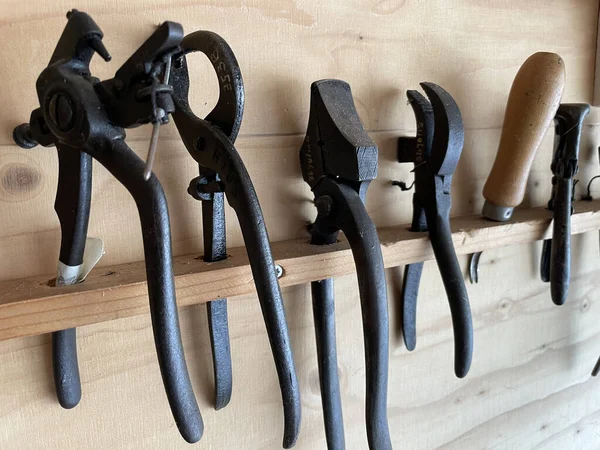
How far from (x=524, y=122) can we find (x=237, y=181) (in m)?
0.27

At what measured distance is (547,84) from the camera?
1.47 ft

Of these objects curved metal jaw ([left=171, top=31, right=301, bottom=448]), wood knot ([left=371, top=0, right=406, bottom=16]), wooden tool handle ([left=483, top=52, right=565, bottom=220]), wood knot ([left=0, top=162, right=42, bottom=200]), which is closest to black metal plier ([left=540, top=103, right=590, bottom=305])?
wooden tool handle ([left=483, top=52, right=565, bottom=220])

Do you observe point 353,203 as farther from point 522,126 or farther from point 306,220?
point 522,126

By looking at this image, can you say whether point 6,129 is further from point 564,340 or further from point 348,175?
point 564,340

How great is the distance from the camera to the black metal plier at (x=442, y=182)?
1.37 feet

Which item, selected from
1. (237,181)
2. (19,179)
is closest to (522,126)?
(237,181)

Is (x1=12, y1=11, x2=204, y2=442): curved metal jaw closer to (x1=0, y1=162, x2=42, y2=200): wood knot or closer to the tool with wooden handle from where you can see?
(x1=0, y1=162, x2=42, y2=200): wood knot

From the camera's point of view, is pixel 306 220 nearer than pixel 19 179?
No

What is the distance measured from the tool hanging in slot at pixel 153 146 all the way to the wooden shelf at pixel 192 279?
27 mm

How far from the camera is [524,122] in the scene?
1.51 feet

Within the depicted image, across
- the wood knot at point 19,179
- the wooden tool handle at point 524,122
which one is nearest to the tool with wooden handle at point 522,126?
the wooden tool handle at point 524,122

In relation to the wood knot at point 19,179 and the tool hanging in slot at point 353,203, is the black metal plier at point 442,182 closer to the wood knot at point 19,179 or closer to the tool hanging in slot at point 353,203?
the tool hanging in slot at point 353,203

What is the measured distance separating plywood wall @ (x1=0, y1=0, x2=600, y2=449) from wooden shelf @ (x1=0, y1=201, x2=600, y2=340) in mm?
36

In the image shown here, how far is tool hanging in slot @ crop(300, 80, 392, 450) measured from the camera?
0.35 meters
